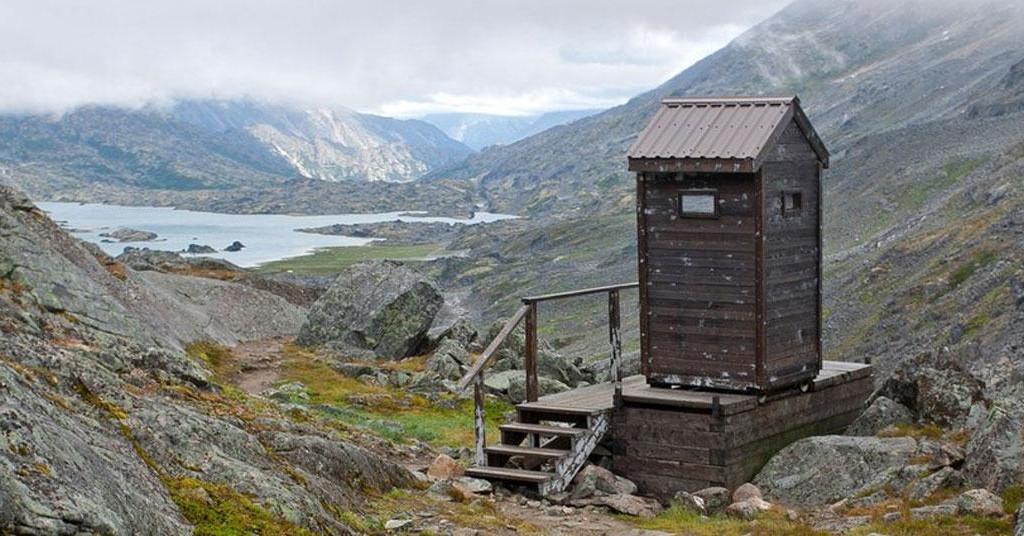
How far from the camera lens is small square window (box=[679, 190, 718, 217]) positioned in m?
20.4

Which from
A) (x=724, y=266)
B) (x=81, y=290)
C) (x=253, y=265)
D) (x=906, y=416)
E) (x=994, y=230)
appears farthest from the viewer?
(x=253, y=265)

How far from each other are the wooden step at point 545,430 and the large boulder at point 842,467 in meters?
3.16

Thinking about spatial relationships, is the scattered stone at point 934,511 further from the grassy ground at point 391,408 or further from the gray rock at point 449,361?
the gray rock at point 449,361

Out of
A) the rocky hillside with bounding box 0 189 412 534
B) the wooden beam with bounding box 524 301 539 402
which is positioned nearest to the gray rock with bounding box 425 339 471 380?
the rocky hillside with bounding box 0 189 412 534

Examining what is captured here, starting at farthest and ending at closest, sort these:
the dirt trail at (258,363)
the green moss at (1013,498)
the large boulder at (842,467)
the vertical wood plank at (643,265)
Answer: the dirt trail at (258,363), the vertical wood plank at (643,265), the large boulder at (842,467), the green moss at (1013,498)

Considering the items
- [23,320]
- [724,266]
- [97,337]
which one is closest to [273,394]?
[97,337]

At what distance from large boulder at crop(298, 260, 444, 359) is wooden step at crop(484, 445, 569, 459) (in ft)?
54.5

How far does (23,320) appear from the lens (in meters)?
18.5

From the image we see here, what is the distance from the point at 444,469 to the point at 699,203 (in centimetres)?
631

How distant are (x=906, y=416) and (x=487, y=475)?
8.02m

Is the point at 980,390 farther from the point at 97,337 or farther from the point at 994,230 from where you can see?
the point at 994,230

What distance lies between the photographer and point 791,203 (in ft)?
69.2

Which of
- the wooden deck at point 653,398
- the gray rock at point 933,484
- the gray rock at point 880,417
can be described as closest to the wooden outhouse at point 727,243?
the wooden deck at point 653,398

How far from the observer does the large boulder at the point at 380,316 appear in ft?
121
